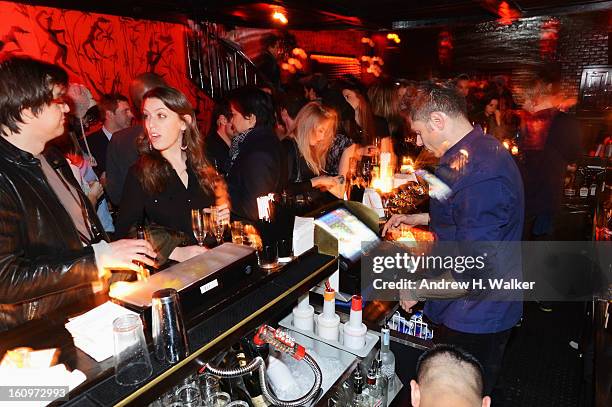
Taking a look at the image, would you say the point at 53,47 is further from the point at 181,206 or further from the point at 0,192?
the point at 0,192

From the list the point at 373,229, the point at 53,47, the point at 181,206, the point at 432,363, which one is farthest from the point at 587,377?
the point at 53,47

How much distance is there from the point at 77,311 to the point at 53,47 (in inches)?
185

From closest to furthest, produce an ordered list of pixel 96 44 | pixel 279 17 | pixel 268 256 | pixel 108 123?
pixel 268 256
pixel 108 123
pixel 96 44
pixel 279 17

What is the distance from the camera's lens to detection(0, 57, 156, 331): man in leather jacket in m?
1.52

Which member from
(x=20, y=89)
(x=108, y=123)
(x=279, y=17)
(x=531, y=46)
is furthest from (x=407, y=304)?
(x=531, y=46)

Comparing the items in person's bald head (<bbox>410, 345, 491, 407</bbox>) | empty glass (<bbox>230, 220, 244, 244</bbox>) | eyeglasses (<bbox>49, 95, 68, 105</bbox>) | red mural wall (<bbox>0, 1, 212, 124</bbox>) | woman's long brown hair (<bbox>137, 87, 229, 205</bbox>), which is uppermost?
red mural wall (<bbox>0, 1, 212, 124</bbox>)

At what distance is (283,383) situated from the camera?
59.9 inches

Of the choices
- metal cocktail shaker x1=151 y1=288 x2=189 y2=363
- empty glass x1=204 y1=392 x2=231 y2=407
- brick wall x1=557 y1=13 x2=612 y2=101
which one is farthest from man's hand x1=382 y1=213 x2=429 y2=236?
brick wall x1=557 y1=13 x2=612 y2=101

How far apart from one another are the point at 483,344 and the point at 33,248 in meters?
2.13

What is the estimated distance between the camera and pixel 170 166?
8.57 ft

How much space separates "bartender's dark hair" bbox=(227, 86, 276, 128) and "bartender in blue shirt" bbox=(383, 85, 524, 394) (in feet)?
5.04

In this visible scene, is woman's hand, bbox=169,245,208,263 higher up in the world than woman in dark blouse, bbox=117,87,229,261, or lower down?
lower down

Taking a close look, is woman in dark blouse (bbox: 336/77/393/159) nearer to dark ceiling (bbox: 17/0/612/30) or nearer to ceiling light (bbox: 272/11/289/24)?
dark ceiling (bbox: 17/0/612/30)

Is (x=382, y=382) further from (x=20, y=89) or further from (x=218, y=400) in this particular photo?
(x=20, y=89)
